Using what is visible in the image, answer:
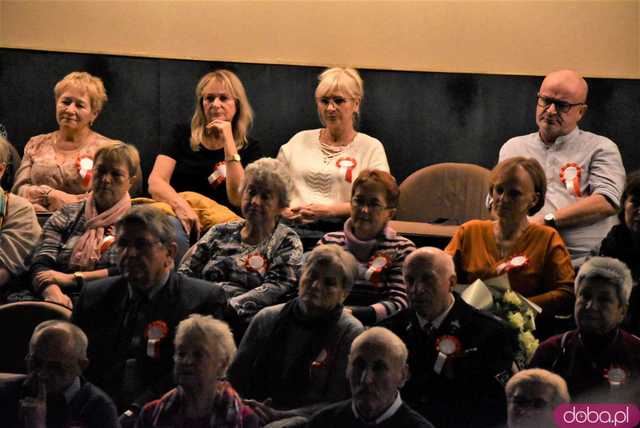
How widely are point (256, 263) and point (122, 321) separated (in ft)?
1.85

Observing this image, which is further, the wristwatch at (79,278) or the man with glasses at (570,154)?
the man with glasses at (570,154)

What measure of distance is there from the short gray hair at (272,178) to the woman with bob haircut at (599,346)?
1.09 m

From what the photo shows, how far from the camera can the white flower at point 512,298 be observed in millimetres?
3877

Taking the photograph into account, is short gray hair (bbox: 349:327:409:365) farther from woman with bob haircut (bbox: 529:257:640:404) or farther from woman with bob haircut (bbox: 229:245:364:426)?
woman with bob haircut (bbox: 529:257:640:404)

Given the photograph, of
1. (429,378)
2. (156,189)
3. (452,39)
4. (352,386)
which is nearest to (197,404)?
(352,386)

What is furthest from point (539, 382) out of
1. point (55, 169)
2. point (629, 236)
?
point (55, 169)

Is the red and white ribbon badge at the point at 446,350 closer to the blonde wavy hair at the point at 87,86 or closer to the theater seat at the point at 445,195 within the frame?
the theater seat at the point at 445,195

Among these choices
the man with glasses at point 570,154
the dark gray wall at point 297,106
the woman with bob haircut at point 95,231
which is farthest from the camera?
the dark gray wall at point 297,106

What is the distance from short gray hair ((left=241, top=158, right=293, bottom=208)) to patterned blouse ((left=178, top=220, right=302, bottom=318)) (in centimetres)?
12

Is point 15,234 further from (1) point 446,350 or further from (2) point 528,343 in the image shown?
(2) point 528,343

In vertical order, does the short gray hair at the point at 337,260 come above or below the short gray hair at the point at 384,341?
above

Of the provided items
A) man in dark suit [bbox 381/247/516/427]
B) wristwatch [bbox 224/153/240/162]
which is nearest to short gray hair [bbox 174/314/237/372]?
man in dark suit [bbox 381/247/516/427]

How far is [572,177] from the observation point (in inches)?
192

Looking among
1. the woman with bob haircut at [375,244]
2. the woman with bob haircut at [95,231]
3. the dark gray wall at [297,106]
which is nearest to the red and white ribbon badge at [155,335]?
the woman with bob haircut at [95,231]
